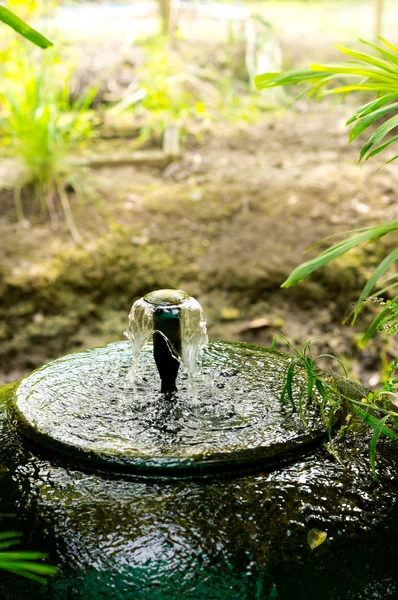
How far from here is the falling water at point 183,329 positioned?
5.08 feet

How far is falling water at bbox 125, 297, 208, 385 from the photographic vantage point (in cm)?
155

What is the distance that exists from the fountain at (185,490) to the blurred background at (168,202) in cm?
254

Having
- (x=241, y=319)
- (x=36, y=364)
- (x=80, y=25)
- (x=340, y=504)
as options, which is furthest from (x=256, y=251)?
(x=80, y=25)

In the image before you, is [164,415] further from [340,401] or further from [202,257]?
[202,257]

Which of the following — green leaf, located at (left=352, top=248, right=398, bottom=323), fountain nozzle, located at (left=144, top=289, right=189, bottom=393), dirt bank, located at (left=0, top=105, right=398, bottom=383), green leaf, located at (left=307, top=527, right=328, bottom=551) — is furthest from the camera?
dirt bank, located at (left=0, top=105, right=398, bottom=383)

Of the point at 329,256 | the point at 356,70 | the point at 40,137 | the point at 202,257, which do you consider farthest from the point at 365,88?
the point at 40,137

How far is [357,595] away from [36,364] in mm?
3073

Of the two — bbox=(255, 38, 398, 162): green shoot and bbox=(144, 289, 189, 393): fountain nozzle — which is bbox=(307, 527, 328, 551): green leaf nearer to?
bbox=(144, 289, 189, 393): fountain nozzle

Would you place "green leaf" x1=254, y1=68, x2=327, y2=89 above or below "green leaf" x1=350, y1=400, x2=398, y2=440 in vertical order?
above

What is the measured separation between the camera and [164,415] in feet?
4.96

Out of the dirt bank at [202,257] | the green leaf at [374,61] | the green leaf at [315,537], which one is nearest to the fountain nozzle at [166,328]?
the green leaf at [315,537]

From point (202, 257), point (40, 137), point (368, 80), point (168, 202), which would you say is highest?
point (368, 80)

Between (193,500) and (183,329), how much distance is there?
1.37ft

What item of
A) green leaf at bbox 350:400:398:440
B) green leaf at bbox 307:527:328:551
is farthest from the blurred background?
green leaf at bbox 307:527:328:551
